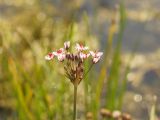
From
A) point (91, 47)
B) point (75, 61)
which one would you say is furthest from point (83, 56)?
point (91, 47)

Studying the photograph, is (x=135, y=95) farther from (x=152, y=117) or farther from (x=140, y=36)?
(x=152, y=117)

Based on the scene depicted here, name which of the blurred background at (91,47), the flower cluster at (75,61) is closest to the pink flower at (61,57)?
the flower cluster at (75,61)

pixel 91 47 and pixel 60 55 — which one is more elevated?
pixel 91 47

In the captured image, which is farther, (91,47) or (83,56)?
(91,47)

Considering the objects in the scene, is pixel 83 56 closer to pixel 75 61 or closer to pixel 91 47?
pixel 75 61

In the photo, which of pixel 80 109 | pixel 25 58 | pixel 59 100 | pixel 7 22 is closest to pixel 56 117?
pixel 59 100

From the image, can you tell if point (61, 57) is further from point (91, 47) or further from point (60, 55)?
point (91, 47)

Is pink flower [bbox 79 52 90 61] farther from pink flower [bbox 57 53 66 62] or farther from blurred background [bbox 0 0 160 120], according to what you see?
blurred background [bbox 0 0 160 120]

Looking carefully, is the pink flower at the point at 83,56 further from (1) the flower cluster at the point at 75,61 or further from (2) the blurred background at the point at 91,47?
(2) the blurred background at the point at 91,47

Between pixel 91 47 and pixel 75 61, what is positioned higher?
pixel 91 47
